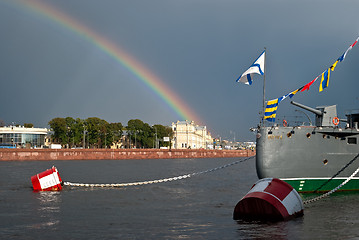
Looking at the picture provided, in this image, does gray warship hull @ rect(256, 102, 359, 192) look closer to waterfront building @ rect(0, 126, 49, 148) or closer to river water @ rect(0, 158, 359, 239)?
river water @ rect(0, 158, 359, 239)

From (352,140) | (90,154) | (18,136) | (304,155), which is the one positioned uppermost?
(18,136)

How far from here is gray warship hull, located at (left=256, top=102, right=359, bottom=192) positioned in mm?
31438

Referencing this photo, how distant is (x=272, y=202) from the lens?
1997 centimetres

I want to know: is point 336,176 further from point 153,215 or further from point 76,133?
point 76,133

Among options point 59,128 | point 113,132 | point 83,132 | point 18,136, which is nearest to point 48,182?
point 18,136

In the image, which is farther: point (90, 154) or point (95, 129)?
point (95, 129)

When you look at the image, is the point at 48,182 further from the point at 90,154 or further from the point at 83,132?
the point at 83,132

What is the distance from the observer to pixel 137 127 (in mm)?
195250

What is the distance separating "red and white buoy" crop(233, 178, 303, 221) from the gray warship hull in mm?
10333

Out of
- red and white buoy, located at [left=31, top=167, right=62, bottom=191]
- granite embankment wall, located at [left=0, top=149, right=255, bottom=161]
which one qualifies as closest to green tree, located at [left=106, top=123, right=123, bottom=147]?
granite embankment wall, located at [left=0, top=149, right=255, bottom=161]

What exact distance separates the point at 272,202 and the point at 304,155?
40.8 feet

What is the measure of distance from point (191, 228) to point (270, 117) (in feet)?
47.3

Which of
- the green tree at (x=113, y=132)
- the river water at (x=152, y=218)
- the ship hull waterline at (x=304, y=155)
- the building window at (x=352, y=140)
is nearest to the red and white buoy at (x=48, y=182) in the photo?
the river water at (x=152, y=218)

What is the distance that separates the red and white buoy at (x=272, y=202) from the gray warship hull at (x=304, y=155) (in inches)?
407
